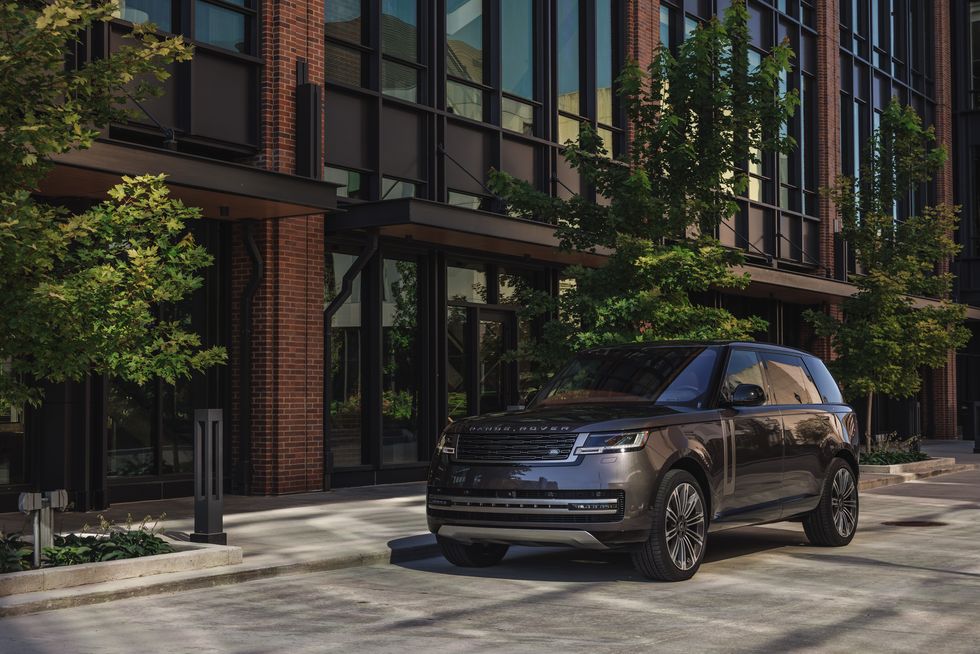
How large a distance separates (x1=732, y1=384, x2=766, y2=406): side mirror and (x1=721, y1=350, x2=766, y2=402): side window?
14 centimetres

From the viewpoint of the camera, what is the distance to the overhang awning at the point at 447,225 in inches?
658

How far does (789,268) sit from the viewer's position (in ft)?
101

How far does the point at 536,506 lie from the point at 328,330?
8.56 meters

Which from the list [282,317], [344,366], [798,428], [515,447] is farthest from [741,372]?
[344,366]

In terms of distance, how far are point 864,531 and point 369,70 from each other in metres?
9.56

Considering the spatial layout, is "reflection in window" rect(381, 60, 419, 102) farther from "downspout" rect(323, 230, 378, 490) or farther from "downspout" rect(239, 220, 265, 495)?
"downspout" rect(239, 220, 265, 495)

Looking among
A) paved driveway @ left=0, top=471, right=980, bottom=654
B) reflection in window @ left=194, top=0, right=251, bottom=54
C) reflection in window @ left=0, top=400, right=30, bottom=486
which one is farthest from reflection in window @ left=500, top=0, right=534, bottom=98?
paved driveway @ left=0, top=471, right=980, bottom=654

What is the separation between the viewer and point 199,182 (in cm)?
1383

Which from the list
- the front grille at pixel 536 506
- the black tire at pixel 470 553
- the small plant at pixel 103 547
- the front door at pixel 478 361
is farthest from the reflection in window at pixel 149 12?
the front grille at pixel 536 506

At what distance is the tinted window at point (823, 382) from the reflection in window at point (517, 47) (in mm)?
9775

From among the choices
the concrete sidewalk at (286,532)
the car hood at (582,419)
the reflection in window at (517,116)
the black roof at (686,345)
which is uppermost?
the reflection in window at (517,116)

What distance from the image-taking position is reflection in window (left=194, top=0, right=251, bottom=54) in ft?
52.1

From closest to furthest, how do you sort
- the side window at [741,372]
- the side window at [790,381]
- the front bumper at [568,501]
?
the front bumper at [568,501] → the side window at [741,372] → the side window at [790,381]

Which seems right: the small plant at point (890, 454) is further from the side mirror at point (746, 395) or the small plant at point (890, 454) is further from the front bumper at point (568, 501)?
the front bumper at point (568, 501)
